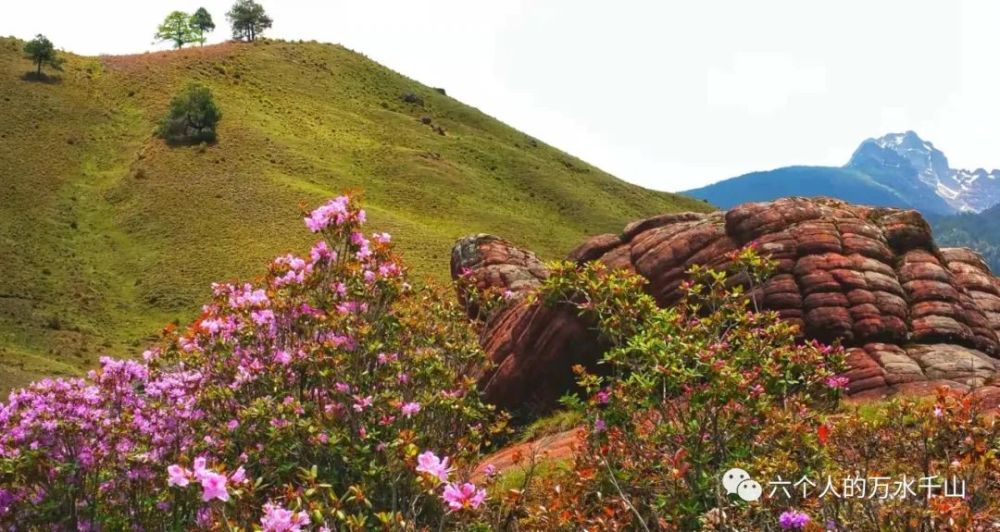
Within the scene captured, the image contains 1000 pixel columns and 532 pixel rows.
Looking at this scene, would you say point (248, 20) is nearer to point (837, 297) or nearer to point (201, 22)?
point (201, 22)

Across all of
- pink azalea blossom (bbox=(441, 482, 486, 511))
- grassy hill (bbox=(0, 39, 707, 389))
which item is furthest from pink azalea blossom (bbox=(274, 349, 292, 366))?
grassy hill (bbox=(0, 39, 707, 389))

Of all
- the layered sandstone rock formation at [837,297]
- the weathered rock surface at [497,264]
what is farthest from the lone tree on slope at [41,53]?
the layered sandstone rock formation at [837,297]

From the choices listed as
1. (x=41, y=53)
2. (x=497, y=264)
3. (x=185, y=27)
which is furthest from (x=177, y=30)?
(x=497, y=264)

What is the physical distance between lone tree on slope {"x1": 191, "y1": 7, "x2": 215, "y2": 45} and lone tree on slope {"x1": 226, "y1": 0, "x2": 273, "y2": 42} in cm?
797

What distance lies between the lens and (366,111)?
115 meters

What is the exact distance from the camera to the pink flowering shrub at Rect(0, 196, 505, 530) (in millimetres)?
8070

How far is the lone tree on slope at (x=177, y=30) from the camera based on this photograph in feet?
458

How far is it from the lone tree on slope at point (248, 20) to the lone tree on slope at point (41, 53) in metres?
44.7

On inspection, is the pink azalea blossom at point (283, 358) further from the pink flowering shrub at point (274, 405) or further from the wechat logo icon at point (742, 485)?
the wechat logo icon at point (742, 485)

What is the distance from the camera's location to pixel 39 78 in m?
94.5

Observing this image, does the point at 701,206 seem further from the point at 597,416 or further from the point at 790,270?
the point at 597,416

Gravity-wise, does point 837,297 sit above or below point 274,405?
above

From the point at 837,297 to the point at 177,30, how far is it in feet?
505

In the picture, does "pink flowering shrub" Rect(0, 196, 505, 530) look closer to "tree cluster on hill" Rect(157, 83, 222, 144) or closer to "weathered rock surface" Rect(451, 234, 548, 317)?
"weathered rock surface" Rect(451, 234, 548, 317)
